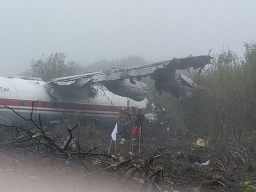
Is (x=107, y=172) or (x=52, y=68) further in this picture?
(x=52, y=68)

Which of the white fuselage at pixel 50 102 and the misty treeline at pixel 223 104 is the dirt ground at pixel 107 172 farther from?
the white fuselage at pixel 50 102

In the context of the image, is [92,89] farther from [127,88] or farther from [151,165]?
[151,165]

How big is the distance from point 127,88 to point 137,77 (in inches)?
43.3

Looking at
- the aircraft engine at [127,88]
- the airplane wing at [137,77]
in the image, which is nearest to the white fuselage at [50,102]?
→ the airplane wing at [137,77]

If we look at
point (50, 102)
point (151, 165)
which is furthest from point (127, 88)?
point (151, 165)

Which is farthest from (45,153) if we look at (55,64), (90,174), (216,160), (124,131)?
(55,64)

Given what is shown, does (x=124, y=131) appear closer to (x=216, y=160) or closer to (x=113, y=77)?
(x=113, y=77)

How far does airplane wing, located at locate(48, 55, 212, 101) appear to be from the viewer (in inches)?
620

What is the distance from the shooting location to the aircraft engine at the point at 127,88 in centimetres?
1666

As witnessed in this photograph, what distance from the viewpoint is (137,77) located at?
15969mm

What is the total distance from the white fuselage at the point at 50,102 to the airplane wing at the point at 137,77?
686 millimetres

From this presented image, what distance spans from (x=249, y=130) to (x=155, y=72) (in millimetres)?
4373

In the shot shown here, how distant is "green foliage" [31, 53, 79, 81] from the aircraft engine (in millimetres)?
11145

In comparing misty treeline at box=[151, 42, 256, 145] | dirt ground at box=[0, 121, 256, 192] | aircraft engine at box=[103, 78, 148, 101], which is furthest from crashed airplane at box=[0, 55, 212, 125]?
dirt ground at box=[0, 121, 256, 192]
